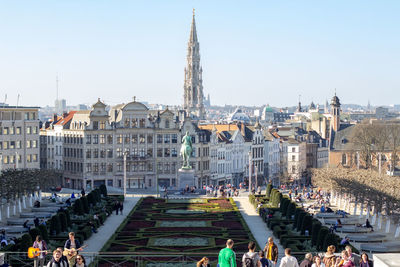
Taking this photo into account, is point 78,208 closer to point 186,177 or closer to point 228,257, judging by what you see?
point 186,177

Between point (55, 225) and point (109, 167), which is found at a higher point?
point (109, 167)

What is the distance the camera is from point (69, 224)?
2534 inches

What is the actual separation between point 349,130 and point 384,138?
27.5 m

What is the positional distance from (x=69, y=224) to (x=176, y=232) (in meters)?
8.63

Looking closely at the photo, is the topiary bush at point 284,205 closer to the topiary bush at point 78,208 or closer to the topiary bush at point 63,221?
the topiary bush at point 78,208

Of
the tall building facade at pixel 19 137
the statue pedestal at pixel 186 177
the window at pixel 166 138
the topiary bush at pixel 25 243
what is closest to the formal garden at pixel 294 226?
the statue pedestal at pixel 186 177

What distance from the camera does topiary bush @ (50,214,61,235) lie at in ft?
194

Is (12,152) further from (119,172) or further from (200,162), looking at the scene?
(200,162)

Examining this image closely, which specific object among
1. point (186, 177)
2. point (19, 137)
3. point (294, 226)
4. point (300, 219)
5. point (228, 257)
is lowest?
point (294, 226)

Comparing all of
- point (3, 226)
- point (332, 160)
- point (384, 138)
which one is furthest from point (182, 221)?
point (332, 160)

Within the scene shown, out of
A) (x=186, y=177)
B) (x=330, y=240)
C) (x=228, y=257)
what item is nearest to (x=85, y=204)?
(x=186, y=177)

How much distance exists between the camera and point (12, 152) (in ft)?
388

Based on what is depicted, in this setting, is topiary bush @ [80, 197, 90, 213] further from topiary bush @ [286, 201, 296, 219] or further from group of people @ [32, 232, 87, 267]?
group of people @ [32, 232, 87, 267]

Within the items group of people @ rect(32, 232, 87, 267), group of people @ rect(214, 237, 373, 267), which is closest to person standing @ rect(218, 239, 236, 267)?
group of people @ rect(214, 237, 373, 267)
